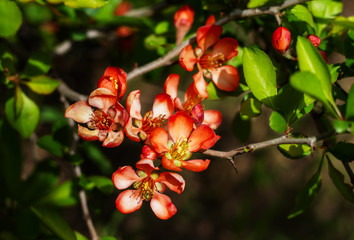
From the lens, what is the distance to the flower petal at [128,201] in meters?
0.90

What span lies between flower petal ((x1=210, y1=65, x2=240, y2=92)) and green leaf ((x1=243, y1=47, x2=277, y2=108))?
0.12 meters

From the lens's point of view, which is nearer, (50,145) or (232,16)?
(232,16)

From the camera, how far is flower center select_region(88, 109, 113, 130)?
3.04ft

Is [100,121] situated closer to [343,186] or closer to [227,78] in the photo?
[227,78]

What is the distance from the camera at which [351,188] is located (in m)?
0.97

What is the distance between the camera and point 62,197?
4.62 feet

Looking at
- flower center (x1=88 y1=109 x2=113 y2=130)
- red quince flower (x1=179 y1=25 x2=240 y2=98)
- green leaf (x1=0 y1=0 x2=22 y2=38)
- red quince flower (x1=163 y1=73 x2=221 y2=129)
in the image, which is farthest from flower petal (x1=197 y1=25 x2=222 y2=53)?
green leaf (x1=0 y1=0 x2=22 y2=38)

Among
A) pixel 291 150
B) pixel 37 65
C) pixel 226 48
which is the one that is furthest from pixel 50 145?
pixel 291 150

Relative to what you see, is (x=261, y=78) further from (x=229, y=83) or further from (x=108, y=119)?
(x=108, y=119)

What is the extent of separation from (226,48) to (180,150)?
373mm

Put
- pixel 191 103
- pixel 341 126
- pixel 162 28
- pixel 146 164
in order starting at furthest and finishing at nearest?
pixel 162 28 → pixel 191 103 → pixel 146 164 → pixel 341 126

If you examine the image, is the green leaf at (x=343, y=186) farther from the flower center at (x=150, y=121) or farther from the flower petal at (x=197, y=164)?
the flower center at (x=150, y=121)

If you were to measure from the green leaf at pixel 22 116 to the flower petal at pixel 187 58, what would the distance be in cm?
58

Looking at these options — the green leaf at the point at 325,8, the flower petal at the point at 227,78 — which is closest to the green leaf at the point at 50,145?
the flower petal at the point at 227,78
